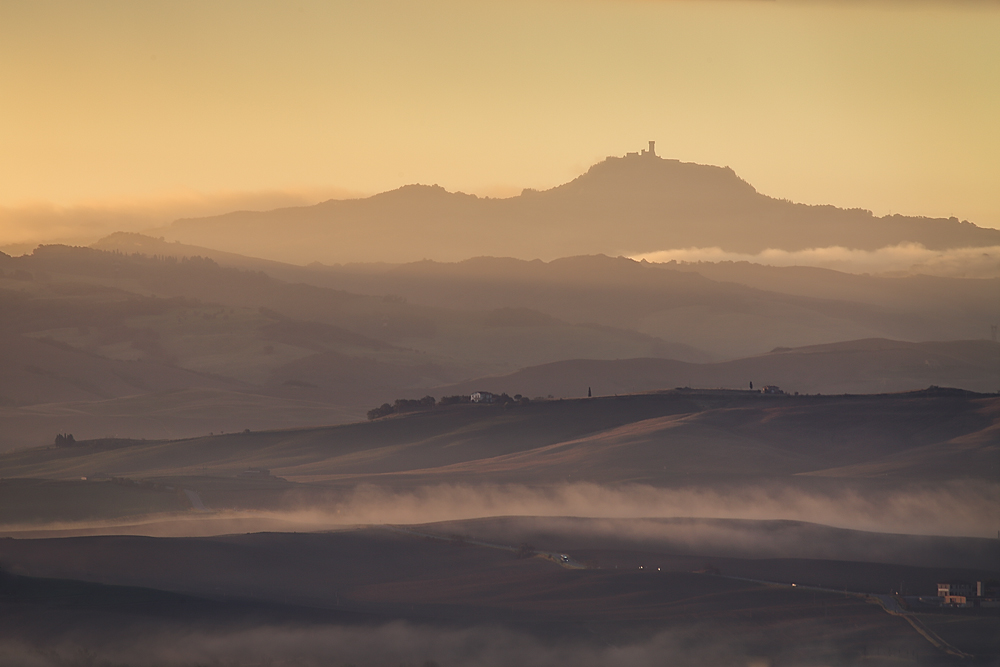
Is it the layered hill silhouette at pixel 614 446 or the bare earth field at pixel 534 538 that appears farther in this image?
the layered hill silhouette at pixel 614 446

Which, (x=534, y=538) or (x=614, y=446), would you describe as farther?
(x=614, y=446)

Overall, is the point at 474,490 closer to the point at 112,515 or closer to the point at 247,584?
the point at 112,515

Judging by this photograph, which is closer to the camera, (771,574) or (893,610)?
(893,610)

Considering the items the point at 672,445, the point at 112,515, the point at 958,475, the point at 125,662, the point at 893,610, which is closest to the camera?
the point at 125,662

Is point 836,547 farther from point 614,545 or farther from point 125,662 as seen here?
point 125,662

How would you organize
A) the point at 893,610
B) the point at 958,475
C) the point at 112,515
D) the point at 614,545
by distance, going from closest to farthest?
the point at 893,610
the point at 614,545
the point at 112,515
the point at 958,475

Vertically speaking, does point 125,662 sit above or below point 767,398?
below

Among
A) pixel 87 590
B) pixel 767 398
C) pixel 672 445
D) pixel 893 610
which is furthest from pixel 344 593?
pixel 767 398

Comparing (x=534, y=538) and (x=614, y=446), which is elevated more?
(x=614, y=446)

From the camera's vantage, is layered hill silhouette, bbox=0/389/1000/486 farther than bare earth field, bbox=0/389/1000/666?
→ Yes
